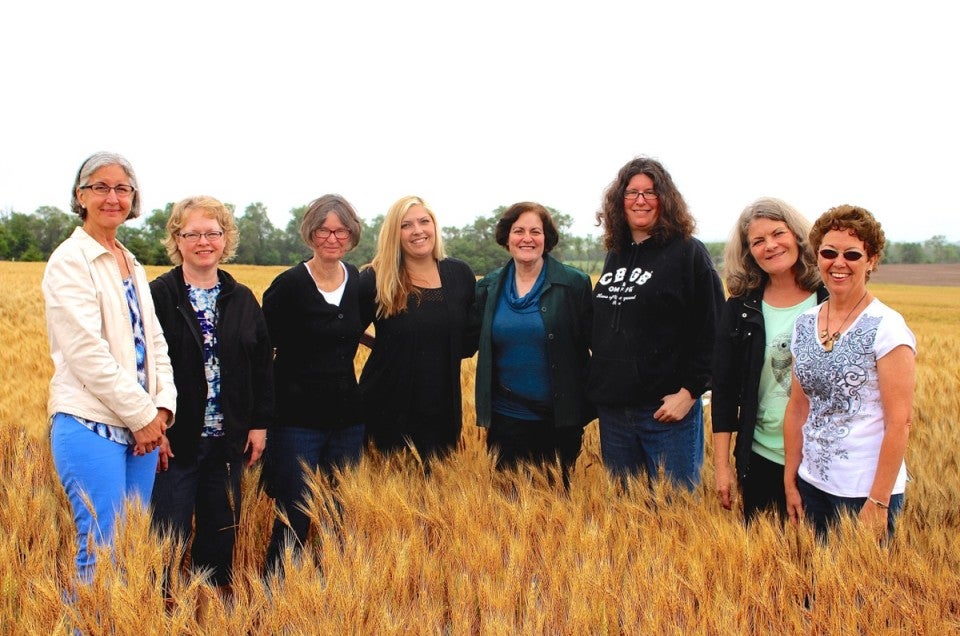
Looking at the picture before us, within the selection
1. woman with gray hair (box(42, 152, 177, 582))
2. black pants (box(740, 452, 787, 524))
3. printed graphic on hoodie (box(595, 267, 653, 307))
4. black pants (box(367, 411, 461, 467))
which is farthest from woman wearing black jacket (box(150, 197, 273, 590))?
black pants (box(740, 452, 787, 524))

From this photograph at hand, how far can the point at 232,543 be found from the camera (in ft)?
9.41

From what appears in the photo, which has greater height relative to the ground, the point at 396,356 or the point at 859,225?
the point at 859,225

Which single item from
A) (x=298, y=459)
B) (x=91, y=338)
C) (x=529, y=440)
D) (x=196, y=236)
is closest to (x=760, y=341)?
(x=529, y=440)

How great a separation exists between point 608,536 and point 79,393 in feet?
6.06

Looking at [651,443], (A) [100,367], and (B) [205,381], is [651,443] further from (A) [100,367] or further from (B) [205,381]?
(A) [100,367]

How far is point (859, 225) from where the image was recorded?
218cm

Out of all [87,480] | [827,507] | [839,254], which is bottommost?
[827,507]

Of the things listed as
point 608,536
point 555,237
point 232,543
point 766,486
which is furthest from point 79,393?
point 766,486

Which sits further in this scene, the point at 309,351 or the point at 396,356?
the point at 396,356

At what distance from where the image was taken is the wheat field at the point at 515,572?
182cm

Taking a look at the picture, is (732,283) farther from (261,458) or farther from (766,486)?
(261,458)

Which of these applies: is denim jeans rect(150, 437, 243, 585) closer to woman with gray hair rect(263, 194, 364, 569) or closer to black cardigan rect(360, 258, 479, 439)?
woman with gray hair rect(263, 194, 364, 569)

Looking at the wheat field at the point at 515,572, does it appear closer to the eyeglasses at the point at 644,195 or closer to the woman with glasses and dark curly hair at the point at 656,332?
the woman with glasses and dark curly hair at the point at 656,332

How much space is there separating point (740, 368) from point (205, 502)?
2.23 m
